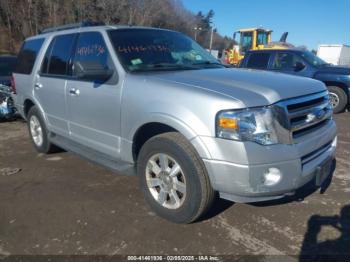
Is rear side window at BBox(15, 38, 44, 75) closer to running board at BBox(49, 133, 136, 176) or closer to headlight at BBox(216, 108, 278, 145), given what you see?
running board at BBox(49, 133, 136, 176)

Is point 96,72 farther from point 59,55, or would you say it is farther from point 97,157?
point 59,55

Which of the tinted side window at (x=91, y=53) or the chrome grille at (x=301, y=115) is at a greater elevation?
the tinted side window at (x=91, y=53)

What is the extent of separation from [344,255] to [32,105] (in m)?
4.91

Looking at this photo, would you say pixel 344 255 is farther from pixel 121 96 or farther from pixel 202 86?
pixel 121 96

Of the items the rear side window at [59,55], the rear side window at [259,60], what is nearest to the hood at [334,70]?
the rear side window at [259,60]

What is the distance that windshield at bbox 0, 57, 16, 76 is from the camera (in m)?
8.45

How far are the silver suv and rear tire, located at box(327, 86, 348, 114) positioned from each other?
21.7ft

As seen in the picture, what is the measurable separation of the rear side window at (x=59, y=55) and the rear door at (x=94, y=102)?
211mm

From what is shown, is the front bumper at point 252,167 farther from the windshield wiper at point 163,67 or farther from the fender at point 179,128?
the windshield wiper at point 163,67

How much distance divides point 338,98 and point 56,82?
8.08 metres

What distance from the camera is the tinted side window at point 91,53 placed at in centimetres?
378

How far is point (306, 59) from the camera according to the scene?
9.89m

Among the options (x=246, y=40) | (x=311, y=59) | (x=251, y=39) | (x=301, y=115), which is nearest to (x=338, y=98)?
(x=311, y=59)

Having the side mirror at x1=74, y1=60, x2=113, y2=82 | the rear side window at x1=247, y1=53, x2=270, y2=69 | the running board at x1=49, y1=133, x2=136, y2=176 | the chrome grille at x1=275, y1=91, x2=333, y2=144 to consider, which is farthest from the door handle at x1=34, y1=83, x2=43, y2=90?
the rear side window at x1=247, y1=53, x2=270, y2=69
